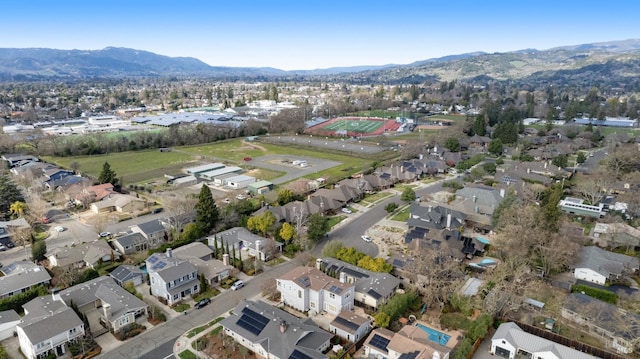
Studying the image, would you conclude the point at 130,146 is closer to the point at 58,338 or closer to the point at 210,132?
the point at 210,132

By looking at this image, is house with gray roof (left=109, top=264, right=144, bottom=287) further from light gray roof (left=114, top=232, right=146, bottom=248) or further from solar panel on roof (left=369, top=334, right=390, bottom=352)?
solar panel on roof (left=369, top=334, right=390, bottom=352)

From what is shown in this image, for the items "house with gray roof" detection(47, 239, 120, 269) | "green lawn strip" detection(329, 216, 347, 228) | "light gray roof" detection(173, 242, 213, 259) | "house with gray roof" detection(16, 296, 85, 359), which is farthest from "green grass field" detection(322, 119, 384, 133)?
"house with gray roof" detection(16, 296, 85, 359)

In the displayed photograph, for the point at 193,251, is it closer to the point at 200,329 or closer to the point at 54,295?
the point at 200,329

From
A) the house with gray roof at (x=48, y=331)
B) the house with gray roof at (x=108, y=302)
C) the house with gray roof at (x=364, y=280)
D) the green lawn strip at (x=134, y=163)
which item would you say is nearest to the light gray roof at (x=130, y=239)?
the house with gray roof at (x=108, y=302)

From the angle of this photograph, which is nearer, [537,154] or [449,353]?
[449,353]

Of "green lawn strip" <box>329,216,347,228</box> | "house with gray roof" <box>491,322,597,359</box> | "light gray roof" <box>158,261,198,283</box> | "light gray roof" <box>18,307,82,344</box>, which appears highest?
"light gray roof" <box>158,261,198,283</box>

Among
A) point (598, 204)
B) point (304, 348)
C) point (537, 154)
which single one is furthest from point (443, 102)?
point (304, 348)
